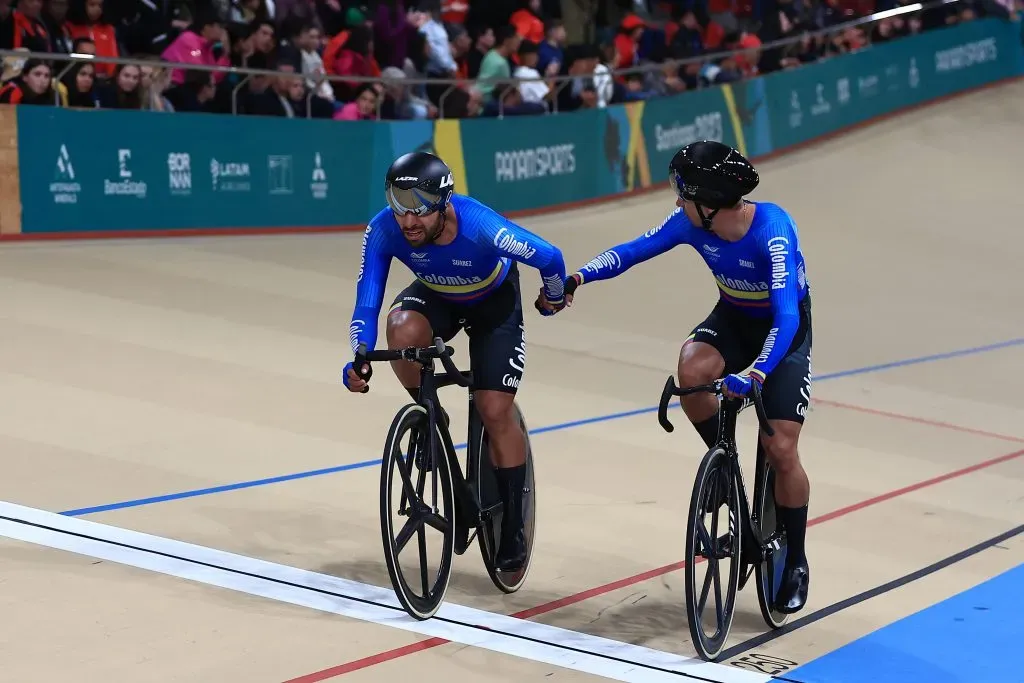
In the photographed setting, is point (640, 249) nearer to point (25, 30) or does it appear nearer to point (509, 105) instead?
point (25, 30)

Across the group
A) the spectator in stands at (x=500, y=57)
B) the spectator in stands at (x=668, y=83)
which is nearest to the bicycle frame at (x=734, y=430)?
the spectator in stands at (x=500, y=57)

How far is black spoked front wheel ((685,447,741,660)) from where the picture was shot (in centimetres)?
466

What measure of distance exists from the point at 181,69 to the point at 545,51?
5379mm

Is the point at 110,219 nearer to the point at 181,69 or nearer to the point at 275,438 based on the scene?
the point at 181,69

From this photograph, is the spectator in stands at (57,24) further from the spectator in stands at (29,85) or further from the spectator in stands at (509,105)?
the spectator in stands at (509,105)

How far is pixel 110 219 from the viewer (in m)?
11.6

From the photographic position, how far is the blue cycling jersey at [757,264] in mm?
4859

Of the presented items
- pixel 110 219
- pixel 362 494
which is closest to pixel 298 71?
pixel 110 219

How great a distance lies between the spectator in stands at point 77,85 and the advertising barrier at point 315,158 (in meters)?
0.12

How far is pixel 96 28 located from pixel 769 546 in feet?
27.6

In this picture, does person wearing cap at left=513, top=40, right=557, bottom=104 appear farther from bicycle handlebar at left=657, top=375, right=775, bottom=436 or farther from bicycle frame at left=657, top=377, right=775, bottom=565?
bicycle handlebar at left=657, top=375, right=775, bottom=436

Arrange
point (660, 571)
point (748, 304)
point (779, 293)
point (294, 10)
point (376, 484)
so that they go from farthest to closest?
1. point (294, 10)
2. point (376, 484)
3. point (660, 571)
4. point (748, 304)
5. point (779, 293)

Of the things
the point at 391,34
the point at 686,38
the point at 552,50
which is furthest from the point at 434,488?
the point at 686,38

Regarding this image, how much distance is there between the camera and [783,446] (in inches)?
202
